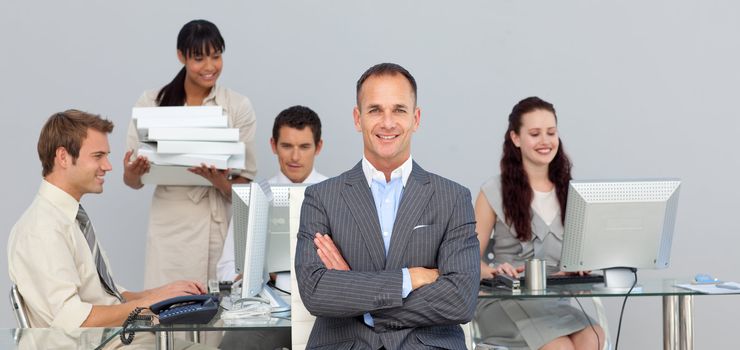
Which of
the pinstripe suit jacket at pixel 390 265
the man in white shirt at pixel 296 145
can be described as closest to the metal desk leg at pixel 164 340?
the pinstripe suit jacket at pixel 390 265

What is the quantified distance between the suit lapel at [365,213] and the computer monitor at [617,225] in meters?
1.12

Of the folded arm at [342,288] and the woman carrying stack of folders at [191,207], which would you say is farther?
the woman carrying stack of folders at [191,207]

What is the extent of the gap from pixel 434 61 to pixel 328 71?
2.10 ft

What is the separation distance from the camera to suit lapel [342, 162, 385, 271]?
2.69 meters

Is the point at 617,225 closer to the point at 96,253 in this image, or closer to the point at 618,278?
the point at 618,278

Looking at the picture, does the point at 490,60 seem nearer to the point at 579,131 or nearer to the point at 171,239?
the point at 579,131

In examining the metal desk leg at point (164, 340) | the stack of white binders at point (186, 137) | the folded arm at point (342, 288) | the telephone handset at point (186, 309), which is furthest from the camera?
the stack of white binders at point (186, 137)

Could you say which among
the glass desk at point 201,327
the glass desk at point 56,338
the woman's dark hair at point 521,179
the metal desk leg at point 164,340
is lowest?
the metal desk leg at point 164,340

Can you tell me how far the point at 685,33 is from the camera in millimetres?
5824

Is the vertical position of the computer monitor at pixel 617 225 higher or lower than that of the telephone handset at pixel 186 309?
higher

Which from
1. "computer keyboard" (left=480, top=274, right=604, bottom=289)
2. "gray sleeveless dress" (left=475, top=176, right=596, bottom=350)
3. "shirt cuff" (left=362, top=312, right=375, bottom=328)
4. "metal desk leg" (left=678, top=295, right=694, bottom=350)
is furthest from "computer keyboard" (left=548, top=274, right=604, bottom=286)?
"shirt cuff" (left=362, top=312, right=375, bottom=328)

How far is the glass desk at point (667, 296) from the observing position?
133 inches

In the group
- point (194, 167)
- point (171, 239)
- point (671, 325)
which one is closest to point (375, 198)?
point (671, 325)

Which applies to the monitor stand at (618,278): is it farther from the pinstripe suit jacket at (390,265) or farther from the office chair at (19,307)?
the office chair at (19,307)
